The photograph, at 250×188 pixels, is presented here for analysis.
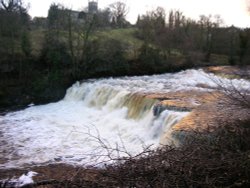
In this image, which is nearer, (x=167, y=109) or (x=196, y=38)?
(x=167, y=109)

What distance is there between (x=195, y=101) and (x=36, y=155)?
674cm

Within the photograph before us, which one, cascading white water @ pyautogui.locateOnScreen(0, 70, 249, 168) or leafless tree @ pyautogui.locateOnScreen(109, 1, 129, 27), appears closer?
cascading white water @ pyautogui.locateOnScreen(0, 70, 249, 168)

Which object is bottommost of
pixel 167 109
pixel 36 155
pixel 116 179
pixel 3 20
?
pixel 36 155

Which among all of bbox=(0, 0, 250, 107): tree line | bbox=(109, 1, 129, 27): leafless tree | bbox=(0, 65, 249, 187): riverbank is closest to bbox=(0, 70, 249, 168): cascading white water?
bbox=(0, 0, 250, 107): tree line

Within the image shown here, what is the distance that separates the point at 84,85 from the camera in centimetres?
2320

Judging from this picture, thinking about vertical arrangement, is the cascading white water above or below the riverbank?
below

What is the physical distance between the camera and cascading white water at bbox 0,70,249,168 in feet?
40.7

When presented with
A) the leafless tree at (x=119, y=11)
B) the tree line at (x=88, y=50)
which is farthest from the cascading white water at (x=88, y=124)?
the leafless tree at (x=119, y=11)

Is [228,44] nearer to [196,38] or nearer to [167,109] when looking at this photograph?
[196,38]

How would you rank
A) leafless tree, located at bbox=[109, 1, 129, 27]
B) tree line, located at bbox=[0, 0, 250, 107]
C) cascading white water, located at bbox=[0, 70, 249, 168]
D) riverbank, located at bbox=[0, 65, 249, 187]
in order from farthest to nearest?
1. leafless tree, located at bbox=[109, 1, 129, 27]
2. tree line, located at bbox=[0, 0, 250, 107]
3. cascading white water, located at bbox=[0, 70, 249, 168]
4. riverbank, located at bbox=[0, 65, 249, 187]

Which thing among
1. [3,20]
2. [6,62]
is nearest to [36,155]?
[6,62]

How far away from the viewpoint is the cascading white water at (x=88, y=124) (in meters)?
12.4

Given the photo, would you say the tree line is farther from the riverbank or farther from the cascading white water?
the riverbank

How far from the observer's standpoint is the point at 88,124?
54.8 ft
